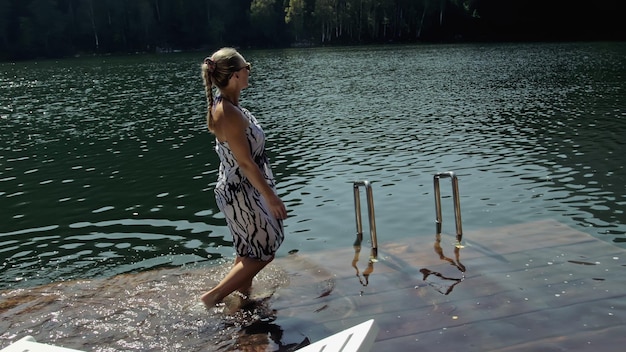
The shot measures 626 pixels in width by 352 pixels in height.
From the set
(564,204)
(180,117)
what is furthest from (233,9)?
(564,204)

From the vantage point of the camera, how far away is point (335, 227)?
1079cm

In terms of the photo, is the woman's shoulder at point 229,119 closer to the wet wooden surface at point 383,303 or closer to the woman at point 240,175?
the woman at point 240,175

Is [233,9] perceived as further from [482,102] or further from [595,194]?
[595,194]

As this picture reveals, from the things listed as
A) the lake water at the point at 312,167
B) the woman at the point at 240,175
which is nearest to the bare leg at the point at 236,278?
the woman at the point at 240,175

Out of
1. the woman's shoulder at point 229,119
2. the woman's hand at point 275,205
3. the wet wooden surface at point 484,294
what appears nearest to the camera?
the woman's shoulder at point 229,119

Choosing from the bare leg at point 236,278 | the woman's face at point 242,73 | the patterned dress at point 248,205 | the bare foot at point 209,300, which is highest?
the woman's face at point 242,73

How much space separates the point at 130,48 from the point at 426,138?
108m

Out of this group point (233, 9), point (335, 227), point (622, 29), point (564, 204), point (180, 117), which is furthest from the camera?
point (233, 9)

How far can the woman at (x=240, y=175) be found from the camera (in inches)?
208

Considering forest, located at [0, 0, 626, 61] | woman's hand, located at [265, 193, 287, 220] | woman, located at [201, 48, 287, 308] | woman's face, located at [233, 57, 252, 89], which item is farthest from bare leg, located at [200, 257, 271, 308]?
forest, located at [0, 0, 626, 61]

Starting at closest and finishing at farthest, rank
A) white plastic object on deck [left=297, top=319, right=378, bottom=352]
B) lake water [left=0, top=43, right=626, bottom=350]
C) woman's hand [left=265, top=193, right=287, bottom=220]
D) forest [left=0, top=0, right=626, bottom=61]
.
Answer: white plastic object on deck [left=297, top=319, right=378, bottom=352] → woman's hand [left=265, top=193, right=287, bottom=220] → lake water [left=0, top=43, right=626, bottom=350] → forest [left=0, top=0, right=626, bottom=61]

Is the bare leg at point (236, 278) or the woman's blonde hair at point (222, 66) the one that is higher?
the woman's blonde hair at point (222, 66)

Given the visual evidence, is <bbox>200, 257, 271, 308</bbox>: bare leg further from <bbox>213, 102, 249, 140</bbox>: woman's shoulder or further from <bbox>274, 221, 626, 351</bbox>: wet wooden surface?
<bbox>213, 102, 249, 140</bbox>: woman's shoulder

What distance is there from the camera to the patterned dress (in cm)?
557
